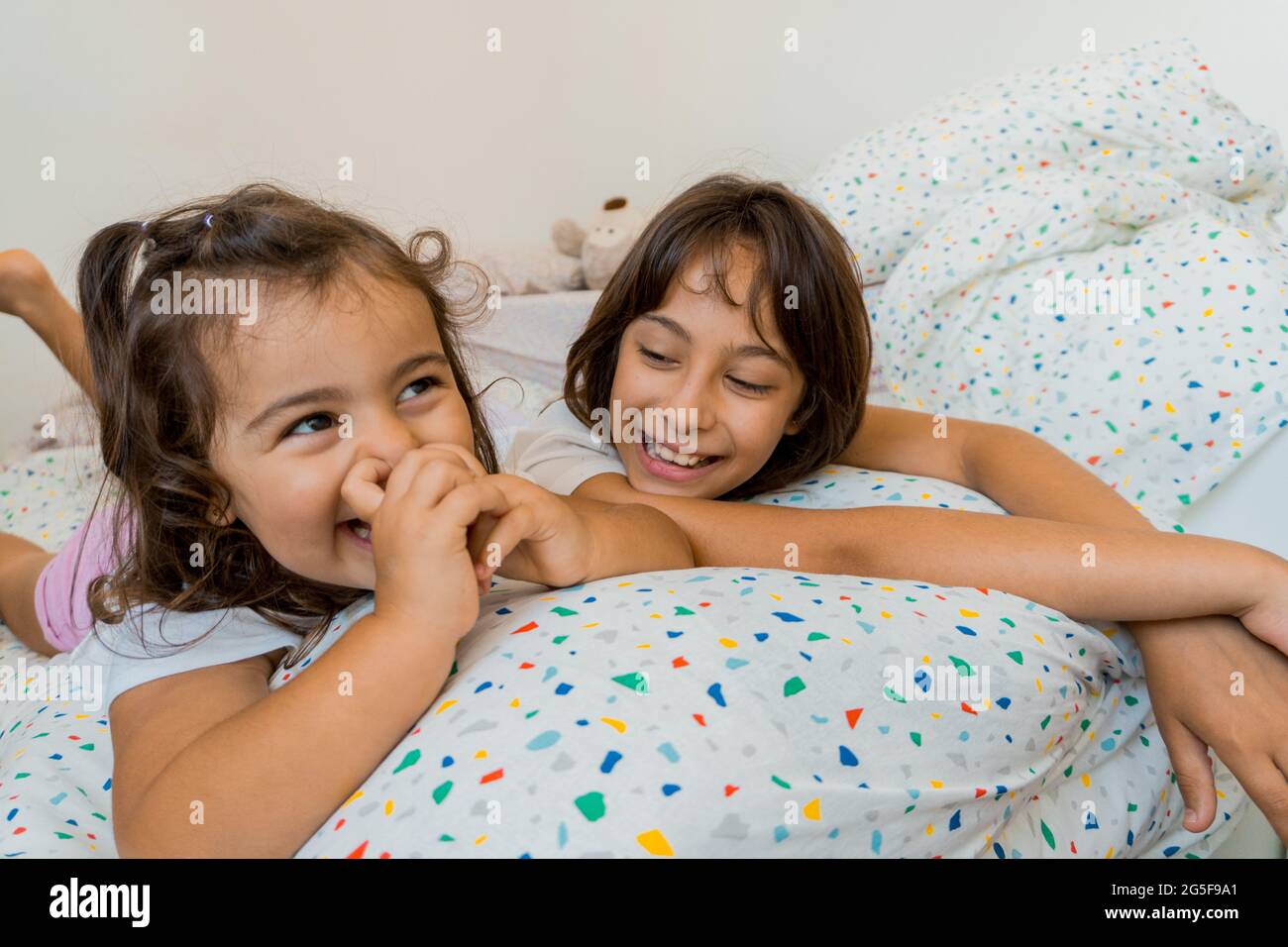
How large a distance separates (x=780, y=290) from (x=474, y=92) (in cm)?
186

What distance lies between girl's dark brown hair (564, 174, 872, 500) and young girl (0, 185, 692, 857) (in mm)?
295

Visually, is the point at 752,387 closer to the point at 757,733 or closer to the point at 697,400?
the point at 697,400

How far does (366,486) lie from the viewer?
28.0 inches

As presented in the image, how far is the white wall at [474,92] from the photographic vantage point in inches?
94.7

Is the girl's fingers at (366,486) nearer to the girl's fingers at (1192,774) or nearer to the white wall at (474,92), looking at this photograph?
the girl's fingers at (1192,774)

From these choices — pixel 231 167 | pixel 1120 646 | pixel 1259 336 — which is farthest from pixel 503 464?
pixel 231 167

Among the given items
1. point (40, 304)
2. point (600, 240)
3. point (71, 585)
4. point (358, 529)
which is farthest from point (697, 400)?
point (600, 240)

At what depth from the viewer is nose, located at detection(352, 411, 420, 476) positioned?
2.49ft

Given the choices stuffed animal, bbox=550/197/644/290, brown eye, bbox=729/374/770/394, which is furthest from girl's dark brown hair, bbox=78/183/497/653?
stuffed animal, bbox=550/197/644/290

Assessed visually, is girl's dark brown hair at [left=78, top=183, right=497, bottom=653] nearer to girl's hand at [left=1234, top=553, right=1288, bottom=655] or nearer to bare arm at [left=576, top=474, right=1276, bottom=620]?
bare arm at [left=576, top=474, right=1276, bottom=620]

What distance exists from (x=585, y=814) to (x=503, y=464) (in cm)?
A: 87

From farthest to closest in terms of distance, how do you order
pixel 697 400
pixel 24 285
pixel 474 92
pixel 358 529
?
pixel 474 92 < pixel 24 285 < pixel 697 400 < pixel 358 529

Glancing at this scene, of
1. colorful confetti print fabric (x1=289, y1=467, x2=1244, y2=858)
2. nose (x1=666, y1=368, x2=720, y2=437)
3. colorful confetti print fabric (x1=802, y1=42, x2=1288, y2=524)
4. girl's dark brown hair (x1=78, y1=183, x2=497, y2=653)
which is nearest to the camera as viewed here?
colorful confetti print fabric (x1=289, y1=467, x2=1244, y2=858)

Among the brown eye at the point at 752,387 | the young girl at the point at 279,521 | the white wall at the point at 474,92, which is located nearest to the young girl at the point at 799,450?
the brown eye at the point at 752,387
